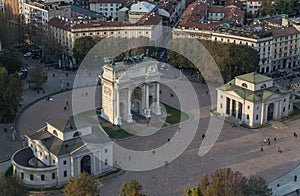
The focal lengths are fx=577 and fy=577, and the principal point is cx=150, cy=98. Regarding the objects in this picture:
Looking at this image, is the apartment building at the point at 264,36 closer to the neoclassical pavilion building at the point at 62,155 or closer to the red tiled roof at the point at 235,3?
the red tiled roof at the point at 235,3

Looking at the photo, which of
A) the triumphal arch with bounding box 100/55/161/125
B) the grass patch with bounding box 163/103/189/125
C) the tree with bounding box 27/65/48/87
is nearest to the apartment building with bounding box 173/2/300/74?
the grass patch with bounding box 163/103/189/125

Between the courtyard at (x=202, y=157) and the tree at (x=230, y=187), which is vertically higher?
the tree at (x=230, y=187)

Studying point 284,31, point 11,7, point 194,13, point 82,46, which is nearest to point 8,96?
point 82,46

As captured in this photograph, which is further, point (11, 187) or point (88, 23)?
point (88, 23)

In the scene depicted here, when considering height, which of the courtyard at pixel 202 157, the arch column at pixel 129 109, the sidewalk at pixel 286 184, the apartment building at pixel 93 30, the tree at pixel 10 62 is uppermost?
the apartment building at pixel 93 30

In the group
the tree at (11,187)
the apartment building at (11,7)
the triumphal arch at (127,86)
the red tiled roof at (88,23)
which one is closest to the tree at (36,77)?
the triumphal arch at (127,86)

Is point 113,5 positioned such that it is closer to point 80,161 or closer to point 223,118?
point 223,118

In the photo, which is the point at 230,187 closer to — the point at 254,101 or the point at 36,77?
the point at 254,101
